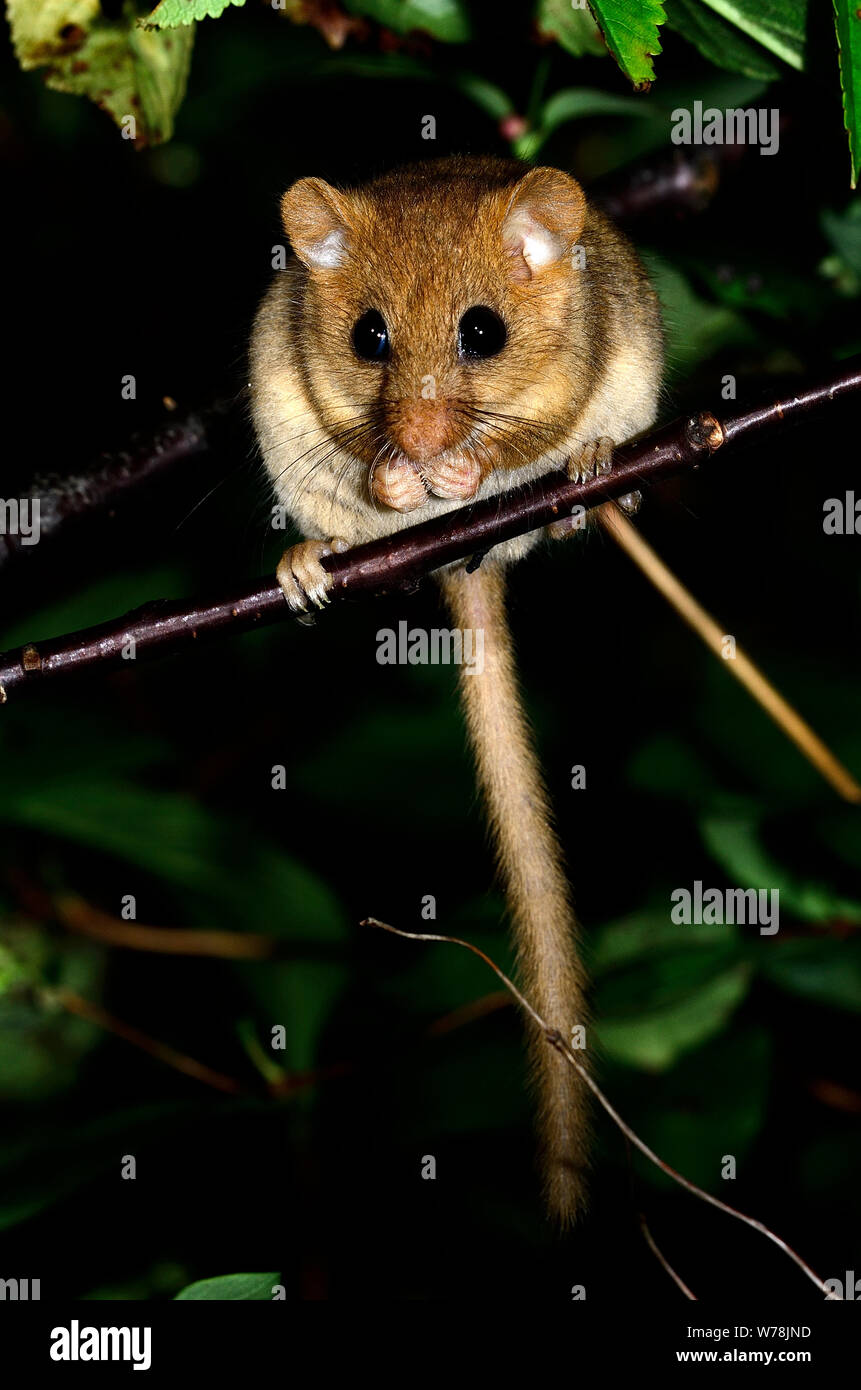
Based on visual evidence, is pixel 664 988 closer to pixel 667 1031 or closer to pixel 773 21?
pixel 667 1031

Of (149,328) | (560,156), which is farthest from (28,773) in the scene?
(560,156)

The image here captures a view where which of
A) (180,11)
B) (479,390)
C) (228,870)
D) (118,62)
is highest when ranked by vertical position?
(118,62)

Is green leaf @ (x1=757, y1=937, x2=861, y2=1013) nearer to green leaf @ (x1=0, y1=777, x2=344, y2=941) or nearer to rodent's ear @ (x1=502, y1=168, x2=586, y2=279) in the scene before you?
green leaf @ (x1=0, y1=777, x2=344, y2=941)

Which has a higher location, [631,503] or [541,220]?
[541,220]

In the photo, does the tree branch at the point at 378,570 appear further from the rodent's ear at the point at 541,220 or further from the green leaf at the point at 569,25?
the green leaf at the point at 569,25

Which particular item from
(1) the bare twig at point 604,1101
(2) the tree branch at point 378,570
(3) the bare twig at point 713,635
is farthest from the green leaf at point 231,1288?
(3) the bare twig at point 713,635

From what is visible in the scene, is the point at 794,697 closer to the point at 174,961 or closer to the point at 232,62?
the point at 174,961

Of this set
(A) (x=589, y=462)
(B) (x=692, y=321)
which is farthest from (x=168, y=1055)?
(B) (x=692, y=321)
